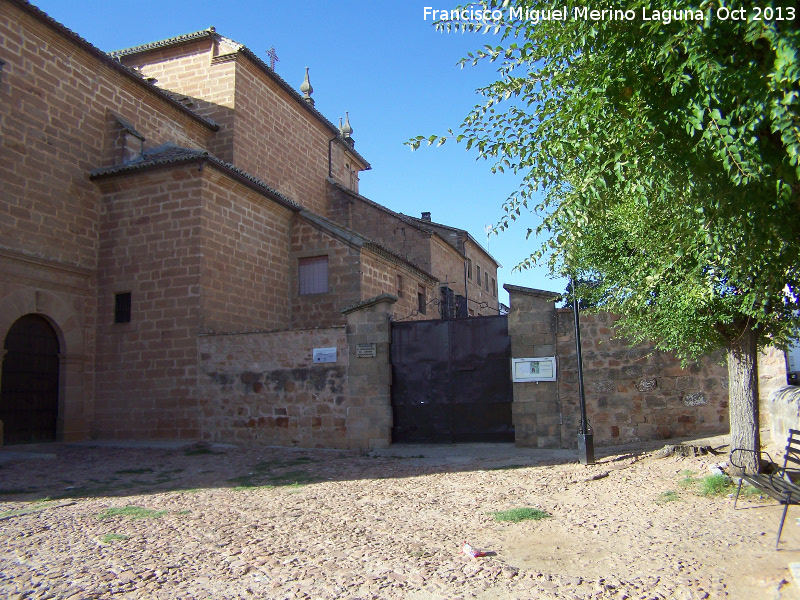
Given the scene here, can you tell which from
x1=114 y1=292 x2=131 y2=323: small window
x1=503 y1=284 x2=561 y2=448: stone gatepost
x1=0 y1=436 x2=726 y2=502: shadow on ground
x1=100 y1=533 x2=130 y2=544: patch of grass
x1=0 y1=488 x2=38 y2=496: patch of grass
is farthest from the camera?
x1=114 y1=292 x2=131 y2=323: small window

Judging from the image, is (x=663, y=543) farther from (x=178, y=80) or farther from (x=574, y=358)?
(x=178, y=80)

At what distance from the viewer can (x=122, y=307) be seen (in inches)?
603

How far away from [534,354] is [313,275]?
900cm

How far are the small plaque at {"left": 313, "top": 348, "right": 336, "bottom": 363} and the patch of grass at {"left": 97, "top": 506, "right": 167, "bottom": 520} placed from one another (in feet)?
17.7

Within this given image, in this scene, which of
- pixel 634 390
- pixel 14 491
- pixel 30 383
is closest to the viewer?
pixel 14 491

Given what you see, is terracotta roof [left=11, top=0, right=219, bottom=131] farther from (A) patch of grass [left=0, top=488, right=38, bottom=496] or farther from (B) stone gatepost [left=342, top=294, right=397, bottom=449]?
(A) patch of grass [left=0, top=488, right=38, bottom=496]

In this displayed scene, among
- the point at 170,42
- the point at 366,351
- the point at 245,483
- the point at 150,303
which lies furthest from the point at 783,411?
the point at 170,42

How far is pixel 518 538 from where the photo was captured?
5426mm

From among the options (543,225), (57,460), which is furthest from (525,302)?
(57,460)

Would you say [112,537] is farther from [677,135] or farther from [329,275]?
[329,275]

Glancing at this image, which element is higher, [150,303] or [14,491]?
[150,303]

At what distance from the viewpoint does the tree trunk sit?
7.05m

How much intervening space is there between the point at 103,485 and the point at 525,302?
294 inches

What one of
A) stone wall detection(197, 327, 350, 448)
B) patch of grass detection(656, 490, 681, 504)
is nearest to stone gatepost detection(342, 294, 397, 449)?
stone wall detection(197, 327, 350, 448)
